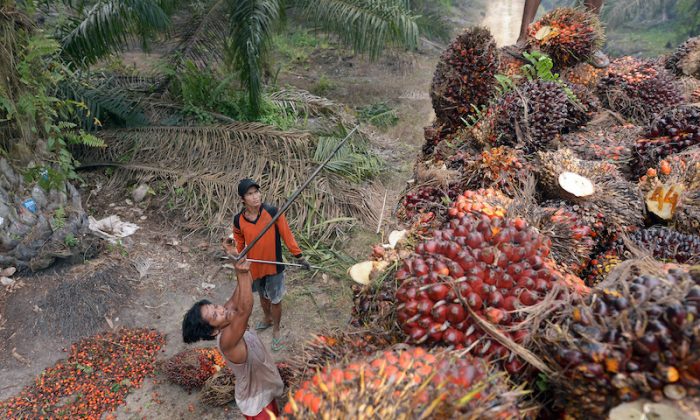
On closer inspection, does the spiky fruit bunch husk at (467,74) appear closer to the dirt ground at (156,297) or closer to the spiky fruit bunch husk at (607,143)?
the spiky fruit bunch husk at (607,143)

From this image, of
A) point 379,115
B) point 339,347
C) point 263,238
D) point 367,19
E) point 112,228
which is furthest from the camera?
point 379,115

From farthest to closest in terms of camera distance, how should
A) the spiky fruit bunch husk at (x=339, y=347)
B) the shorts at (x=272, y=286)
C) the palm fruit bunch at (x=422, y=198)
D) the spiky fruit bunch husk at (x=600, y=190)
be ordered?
the shorts at (x=272, y=286) → the palm fruit bunch at (x=422, y=198) → the spiky fruit bunch husk at (x=600, y=190) → the spiky fruit bunch husk at (x=339, y=347)

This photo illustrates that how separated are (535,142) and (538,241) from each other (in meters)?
1.33

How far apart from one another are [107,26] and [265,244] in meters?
3.82

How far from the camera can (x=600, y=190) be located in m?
2.21

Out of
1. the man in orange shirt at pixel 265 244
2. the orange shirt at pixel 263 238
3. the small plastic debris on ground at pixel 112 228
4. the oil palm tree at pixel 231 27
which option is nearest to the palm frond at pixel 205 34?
the oil palm tree at pixel 231 27

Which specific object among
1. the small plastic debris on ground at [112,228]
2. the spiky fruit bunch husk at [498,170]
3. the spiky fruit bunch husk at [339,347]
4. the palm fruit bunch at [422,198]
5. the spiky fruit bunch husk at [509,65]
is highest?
the spiky fruit bunch husk at [509,65]

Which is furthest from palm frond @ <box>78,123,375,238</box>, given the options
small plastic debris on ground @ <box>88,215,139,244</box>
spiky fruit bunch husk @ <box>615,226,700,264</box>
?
spiky fruit bunch husk @ <box>615,226,700,264</box>

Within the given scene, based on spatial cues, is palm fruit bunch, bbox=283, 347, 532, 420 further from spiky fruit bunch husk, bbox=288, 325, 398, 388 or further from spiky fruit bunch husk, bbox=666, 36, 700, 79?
spiky fruit bunch husk, bbox=666, 36, 700, 79

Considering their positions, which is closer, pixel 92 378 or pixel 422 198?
pixel 422 198

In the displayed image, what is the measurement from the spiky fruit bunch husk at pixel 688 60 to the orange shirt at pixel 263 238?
142 inches

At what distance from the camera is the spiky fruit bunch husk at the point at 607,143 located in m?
2.61

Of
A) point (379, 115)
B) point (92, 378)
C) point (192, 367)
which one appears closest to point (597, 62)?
point (192, 367)

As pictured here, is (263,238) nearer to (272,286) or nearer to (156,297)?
(272,286)
